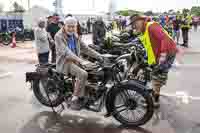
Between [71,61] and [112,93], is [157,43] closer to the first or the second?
[112,93]

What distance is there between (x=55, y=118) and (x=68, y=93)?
20.2 inches

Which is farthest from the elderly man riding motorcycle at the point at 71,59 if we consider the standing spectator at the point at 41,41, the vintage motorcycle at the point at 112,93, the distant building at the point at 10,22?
the distant building at the point at 10,22

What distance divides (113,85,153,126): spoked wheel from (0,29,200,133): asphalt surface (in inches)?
5.5

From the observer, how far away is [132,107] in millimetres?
→ 5766

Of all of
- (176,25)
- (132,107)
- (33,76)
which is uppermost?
(176,25)

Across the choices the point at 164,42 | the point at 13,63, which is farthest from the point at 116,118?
the point at 13,63

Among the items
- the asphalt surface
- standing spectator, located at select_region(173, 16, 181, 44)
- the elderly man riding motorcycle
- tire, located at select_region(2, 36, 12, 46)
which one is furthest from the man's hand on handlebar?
tire, located at select_region(2, 36, 12, 46)

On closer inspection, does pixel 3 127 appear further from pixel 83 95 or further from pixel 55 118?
pixel 83 95

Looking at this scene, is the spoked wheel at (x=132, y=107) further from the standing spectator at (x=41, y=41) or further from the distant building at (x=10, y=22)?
the distant building at (x=10, y=22)

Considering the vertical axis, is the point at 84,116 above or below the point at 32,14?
below

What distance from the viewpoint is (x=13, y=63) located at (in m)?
13.5

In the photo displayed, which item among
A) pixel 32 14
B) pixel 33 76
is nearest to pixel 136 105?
pixel 33 76

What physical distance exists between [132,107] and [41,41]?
15.1 feet

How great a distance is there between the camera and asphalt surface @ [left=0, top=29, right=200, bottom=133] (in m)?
5.67
